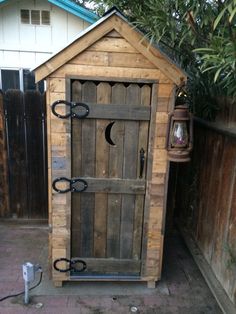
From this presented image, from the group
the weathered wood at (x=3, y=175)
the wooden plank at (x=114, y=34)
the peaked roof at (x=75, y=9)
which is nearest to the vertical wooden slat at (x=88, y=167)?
the wooden plank at (x=114, y=34)

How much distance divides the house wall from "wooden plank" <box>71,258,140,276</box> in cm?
358

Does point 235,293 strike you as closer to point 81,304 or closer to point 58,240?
point 81,304

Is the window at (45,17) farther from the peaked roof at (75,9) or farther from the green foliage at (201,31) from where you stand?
the green foliage at (201,31)

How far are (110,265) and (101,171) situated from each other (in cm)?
90

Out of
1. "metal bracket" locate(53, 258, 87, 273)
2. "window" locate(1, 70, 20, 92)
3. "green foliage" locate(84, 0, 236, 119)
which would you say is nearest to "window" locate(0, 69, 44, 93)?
"window" locate(1, 70, 20, 92)

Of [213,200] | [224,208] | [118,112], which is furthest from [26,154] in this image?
[224,208]

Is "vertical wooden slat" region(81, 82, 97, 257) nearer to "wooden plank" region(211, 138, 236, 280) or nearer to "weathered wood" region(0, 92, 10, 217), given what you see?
"wooden plank" region(211, 138, 236, 280)

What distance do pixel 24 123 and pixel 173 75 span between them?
6.96 ft

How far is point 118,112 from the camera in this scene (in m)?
2.31

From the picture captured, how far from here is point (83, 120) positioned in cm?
233

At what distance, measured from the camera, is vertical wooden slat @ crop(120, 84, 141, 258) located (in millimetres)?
2308

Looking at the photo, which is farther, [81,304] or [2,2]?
[2,2]

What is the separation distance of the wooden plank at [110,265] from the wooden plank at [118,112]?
130 centimetres

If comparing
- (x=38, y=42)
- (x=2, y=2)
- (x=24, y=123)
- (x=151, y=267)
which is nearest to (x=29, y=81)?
(x=38, y=42)
